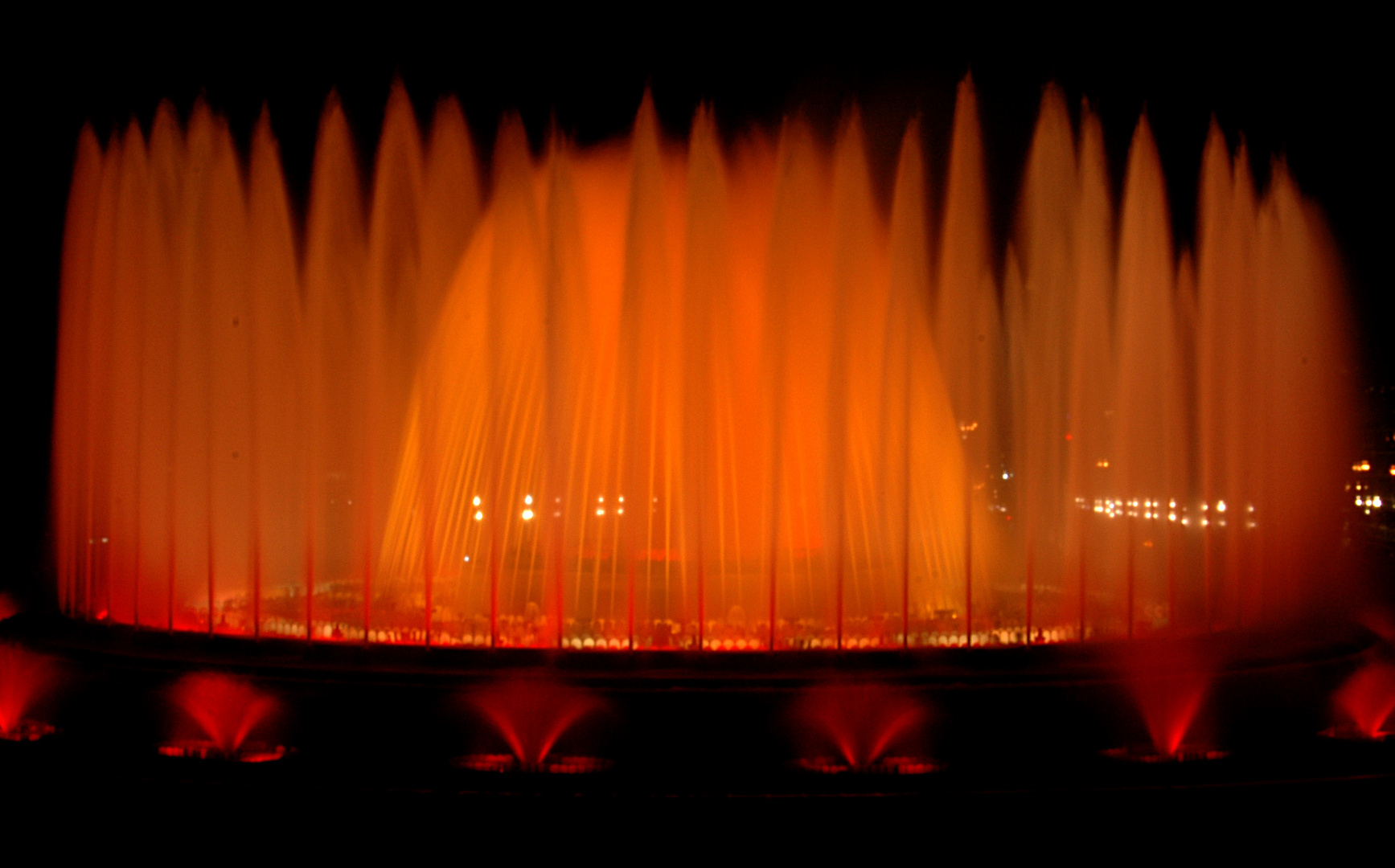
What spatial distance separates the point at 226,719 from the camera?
1178cm

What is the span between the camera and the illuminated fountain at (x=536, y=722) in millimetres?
11453

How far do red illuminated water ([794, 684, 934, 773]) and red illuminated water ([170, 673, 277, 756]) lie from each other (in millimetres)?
6157

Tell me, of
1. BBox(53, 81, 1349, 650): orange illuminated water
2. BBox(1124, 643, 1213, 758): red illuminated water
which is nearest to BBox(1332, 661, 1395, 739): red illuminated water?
BBox(1124, 643, 1213, 758): red illuminated water

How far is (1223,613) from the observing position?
1756 centimetres

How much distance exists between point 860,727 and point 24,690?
33.7ft

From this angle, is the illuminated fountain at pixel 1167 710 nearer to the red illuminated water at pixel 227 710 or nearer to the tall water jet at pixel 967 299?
the tall water jet at pixel 967 299

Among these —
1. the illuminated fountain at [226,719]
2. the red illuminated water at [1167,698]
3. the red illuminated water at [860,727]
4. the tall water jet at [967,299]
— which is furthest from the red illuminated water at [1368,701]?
the illuminated fountain at [226,719]

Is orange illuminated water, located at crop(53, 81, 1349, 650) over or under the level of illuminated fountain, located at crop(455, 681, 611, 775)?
over

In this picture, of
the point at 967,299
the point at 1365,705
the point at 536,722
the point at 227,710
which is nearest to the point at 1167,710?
the point at 1365,705

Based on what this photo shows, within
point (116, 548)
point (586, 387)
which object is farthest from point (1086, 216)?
point (116, 548)

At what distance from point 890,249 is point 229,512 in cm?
1597

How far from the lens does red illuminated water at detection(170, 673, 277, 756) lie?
11758 millimetres

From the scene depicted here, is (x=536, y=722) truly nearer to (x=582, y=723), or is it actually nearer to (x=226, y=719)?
(x=582, y=723)

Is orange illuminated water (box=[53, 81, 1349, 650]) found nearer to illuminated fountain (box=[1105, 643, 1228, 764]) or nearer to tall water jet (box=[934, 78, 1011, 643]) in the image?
tall water jet (box=[934, 78, 1011, 643])
